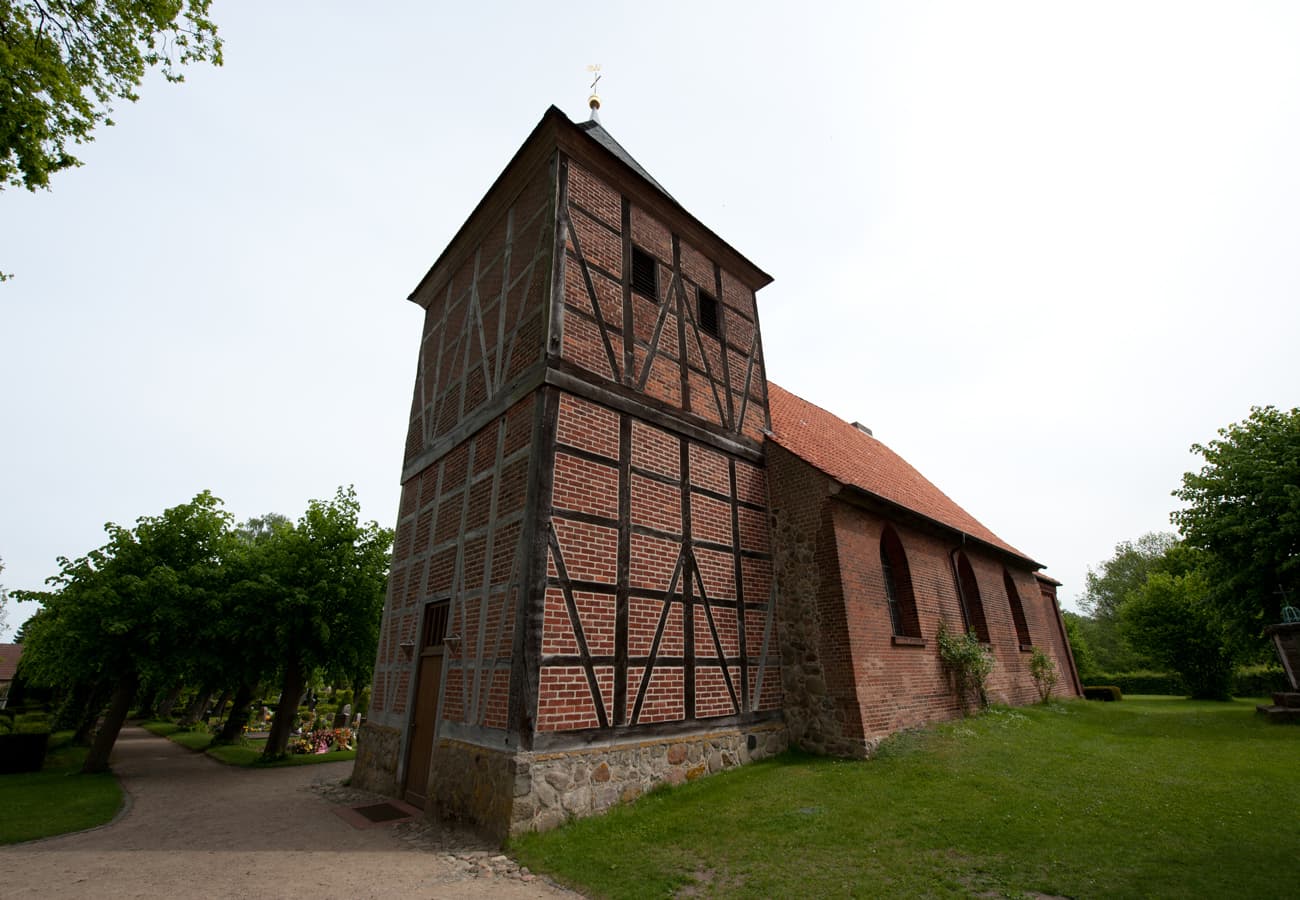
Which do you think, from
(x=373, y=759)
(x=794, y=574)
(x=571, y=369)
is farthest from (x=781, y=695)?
(x=373, y=759)

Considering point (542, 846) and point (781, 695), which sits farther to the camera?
point (781, 695)

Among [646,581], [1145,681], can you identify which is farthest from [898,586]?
[1145,681]

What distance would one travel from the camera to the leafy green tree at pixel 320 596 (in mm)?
14617

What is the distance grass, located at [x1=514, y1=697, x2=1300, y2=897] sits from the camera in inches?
185

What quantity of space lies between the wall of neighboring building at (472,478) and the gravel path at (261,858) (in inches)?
46.5

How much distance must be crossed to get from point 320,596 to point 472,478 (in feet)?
28.6

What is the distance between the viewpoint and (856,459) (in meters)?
14.7

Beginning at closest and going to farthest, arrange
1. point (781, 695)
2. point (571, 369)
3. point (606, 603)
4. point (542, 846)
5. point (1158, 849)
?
1. point (1158, 849)
2. point (542, 846)
3. point (606, 603)
4. point (571, 369)
5. point (781, 695)

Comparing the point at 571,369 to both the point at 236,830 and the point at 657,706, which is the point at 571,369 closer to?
the point at 657,706

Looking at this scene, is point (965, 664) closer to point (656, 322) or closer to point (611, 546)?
point (611, 546)

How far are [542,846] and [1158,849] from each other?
5.54 metres

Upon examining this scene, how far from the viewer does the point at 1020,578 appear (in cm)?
1644

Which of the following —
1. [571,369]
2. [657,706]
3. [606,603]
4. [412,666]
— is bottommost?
[657,706]

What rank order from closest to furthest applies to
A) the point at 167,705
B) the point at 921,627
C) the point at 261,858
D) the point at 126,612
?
the point at 261,858
the point at 921,627
the point at 126,612
the point at 167,705
